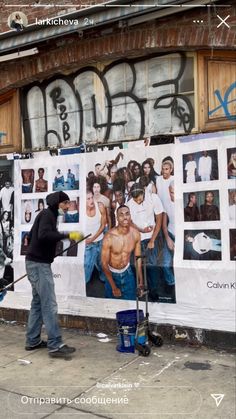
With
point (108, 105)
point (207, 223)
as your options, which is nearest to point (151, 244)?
point (207, 223)

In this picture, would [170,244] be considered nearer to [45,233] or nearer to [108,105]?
[45,233]

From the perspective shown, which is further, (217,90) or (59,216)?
(59,216)

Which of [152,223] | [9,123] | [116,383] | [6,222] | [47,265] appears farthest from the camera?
[9,123]

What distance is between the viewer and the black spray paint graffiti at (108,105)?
241 inches

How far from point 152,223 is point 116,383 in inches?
80.6

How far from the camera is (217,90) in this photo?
5770mm

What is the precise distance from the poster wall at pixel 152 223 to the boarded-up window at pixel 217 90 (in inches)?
10.8

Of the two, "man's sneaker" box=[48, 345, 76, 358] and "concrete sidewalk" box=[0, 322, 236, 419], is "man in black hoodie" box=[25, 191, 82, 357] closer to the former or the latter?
"man's sneaker" box=[48, 345, 76, 358]

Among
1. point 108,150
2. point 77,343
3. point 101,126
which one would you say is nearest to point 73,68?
point 101,126

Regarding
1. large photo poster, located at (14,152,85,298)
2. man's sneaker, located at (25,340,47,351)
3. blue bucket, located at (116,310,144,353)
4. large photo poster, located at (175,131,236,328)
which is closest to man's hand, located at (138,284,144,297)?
blue bucket, located at (116,310,144,353)

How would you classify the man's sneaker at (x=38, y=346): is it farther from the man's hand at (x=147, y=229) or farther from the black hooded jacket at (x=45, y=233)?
the man's hand at (x=147, y=229)

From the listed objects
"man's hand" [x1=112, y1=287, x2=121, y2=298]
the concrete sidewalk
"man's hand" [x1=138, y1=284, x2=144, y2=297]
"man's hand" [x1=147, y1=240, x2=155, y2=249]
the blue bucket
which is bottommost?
the concrete sidewalk

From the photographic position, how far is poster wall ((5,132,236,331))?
558cm

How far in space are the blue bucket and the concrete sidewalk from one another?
3.9 inches
